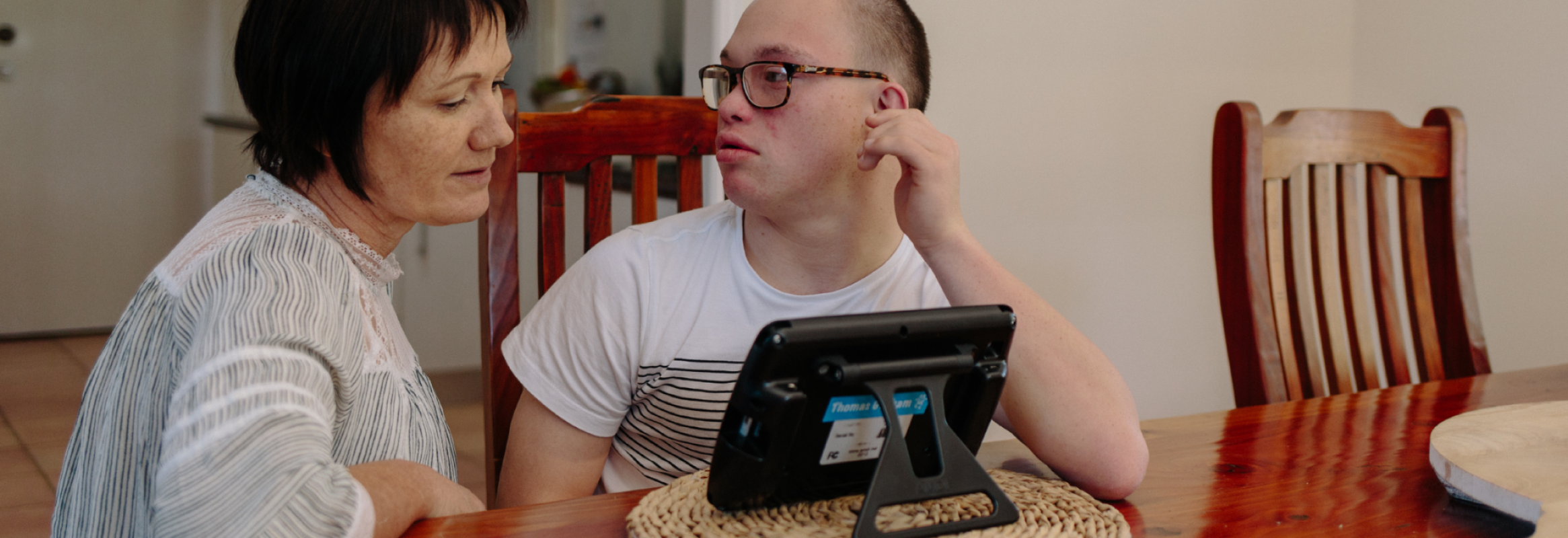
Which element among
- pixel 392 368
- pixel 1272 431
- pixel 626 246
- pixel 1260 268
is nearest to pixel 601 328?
pixel 626 246

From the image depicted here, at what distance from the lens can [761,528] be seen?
2.37 ft

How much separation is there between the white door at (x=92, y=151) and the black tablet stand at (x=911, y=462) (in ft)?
14.9

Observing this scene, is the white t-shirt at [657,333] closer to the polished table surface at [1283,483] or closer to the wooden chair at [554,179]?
the wooden chair at [554,179]

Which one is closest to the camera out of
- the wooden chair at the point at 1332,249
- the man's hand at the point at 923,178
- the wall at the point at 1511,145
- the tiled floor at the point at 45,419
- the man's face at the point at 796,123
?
the man's hand at the point at 923,178

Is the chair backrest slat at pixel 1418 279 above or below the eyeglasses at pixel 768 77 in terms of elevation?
below

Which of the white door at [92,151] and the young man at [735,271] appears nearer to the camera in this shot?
the young man at [735,271]

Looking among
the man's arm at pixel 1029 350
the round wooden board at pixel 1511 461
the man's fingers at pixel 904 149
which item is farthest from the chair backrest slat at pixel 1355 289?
the man's fingers at pixel 904 149

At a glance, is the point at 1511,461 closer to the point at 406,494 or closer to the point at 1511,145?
the point at 406,494

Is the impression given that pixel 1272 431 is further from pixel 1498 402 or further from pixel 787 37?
pixel 787 37

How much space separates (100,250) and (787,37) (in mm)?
4296

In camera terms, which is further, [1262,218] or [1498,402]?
[1262,218]

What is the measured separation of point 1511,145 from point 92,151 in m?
4.72

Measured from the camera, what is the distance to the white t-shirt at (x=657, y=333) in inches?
44.3

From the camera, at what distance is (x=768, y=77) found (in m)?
1.14
